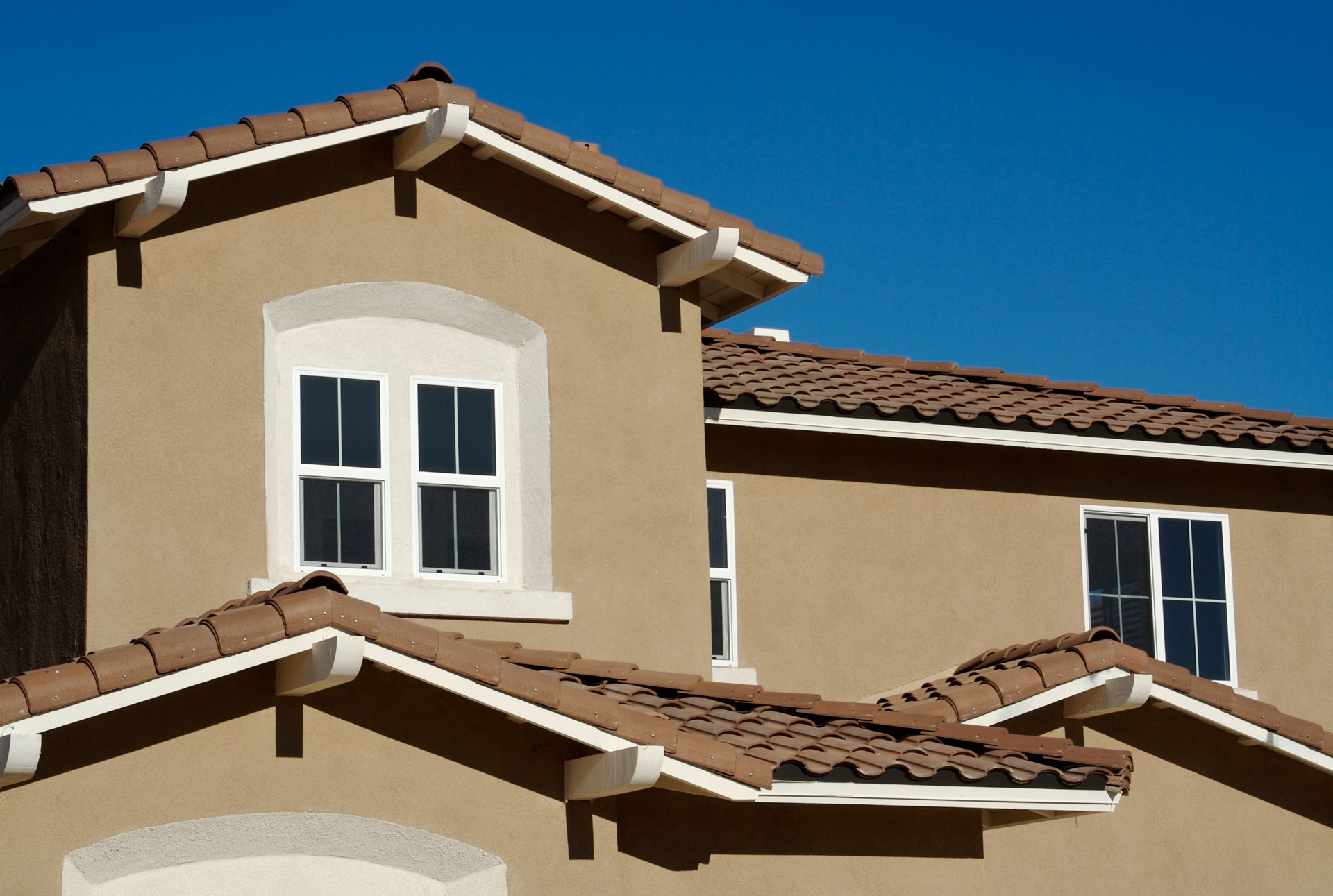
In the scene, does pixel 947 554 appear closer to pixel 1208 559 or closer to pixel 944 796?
pixel 1208 559

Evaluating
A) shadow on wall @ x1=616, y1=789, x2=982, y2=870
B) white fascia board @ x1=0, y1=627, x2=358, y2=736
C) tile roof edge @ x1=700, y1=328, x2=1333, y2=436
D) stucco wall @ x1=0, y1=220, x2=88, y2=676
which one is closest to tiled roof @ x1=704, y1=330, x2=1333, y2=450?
tile roof edge @ x1=700, y1=328, x2=1333, y2=436

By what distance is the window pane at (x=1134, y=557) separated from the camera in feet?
55.0

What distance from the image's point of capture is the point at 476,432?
13219 mm

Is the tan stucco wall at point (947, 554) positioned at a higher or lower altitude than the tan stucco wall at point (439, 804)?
higher

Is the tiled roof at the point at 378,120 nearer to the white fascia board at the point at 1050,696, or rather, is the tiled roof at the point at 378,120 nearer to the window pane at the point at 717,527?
the window pane at the point at 717,527

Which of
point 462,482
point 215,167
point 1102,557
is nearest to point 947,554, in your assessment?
point 1102,557

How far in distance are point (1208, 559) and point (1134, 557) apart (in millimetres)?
784

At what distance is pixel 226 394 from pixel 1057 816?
614 cm

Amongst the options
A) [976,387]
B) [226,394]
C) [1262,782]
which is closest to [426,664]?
[226,394]

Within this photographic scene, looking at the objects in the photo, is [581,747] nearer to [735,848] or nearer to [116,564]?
[735,848]

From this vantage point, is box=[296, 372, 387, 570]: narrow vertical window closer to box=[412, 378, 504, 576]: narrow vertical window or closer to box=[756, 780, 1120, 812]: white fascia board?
box=[412, 378, 504, 576]: narrow vertical window

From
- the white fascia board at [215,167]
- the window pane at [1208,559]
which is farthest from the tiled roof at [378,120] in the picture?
the window pane at [1208,559]

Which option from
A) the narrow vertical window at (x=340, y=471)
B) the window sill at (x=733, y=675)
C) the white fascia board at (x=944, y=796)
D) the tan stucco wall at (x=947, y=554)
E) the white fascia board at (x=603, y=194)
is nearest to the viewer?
the white fascia board at (x=944, y=796)

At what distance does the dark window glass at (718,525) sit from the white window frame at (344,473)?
3495mm
